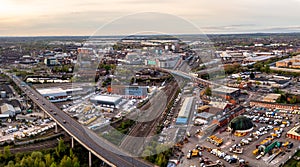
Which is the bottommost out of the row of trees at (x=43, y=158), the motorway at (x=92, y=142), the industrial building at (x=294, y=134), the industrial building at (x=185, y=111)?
the row of trees at (x=43, y=158)

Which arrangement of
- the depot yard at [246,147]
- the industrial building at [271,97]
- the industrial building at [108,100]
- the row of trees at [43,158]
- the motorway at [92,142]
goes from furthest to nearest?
1. the industrial building at [271,97]
2. the industrial building at [108,100]
3. the depot yard at [246,147]
4. the row of trees at [43,158]
5. the motorway at [92,142]

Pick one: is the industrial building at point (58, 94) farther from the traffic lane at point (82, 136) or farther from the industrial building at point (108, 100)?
the industrial building at point (108, 100)

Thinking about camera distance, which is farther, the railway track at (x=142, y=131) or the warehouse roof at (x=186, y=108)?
the warehouse roof at (x=186, y=108)

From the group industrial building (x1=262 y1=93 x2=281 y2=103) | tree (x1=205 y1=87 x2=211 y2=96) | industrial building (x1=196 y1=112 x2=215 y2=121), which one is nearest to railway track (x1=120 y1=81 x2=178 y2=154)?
industrial building (x1=196 y1=112 x2=215 y2=121)

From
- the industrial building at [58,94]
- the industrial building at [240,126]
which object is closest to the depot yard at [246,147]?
the industrial building at [240,126]

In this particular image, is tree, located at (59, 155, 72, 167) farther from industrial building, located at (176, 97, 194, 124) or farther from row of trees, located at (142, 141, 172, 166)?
industrial building, located at (176, 97, 194, 124)

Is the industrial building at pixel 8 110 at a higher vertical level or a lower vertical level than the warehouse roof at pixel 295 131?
lower
